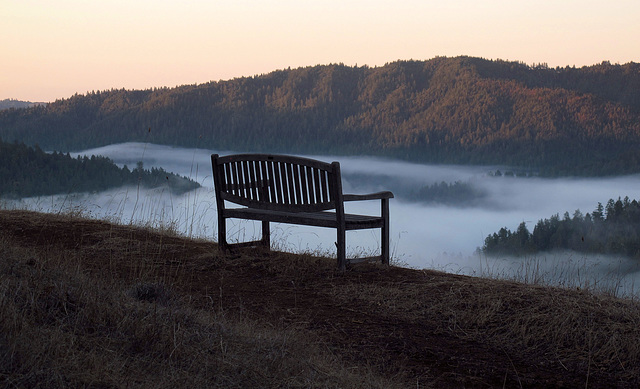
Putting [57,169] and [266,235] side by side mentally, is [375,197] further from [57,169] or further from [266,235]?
[57,169]

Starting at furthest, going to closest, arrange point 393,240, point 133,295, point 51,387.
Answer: point 393,240, point 133,295, point 51,387

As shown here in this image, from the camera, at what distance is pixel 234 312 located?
420 centimetres

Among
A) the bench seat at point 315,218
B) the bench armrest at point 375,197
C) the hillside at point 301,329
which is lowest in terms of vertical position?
the hillside at point 301,329

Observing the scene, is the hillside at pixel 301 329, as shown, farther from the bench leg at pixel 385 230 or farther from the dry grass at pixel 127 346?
the bench leg at pixel 385 230

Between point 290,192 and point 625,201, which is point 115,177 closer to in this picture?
point 625,201

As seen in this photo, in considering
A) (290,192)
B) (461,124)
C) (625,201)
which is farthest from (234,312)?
(461,124)

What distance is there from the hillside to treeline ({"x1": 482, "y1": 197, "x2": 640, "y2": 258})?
2760 inches

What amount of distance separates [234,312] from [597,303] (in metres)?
→ 2.43

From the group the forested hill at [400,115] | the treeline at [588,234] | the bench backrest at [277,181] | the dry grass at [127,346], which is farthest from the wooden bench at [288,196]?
the forested hill at [400,115]

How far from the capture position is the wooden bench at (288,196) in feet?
18.2

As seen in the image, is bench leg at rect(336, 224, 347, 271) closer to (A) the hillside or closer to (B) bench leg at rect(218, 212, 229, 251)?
(A) the hillside

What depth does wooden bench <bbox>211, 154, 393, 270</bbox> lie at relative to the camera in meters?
5.54

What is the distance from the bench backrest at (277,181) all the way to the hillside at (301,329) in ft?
1.93

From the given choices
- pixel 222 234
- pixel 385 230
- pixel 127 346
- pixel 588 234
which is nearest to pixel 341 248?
pixel 385 230
